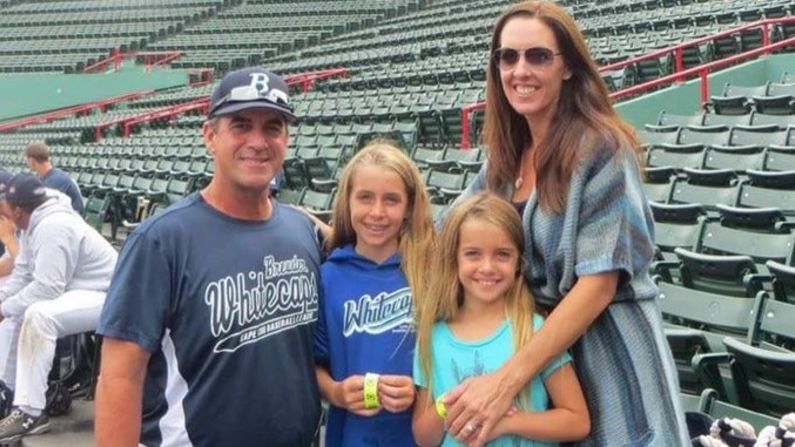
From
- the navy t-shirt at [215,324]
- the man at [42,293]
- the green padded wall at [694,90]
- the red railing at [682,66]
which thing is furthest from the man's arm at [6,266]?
the green padded wall at [694,90]

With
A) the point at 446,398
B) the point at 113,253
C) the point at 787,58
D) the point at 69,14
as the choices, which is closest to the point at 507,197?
the point at 446,398

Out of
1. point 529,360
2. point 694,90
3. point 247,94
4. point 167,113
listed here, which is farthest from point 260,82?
point 167,113

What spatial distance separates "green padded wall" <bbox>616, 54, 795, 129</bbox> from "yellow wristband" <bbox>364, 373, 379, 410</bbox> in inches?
346

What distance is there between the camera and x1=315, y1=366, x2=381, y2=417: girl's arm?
2.26 metres

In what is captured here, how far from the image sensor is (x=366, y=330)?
2.34m

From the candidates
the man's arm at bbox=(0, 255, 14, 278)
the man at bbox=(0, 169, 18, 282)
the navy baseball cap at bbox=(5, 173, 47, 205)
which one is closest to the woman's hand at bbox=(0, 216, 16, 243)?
→ the man at bbox=(0, 169, 18, 282)

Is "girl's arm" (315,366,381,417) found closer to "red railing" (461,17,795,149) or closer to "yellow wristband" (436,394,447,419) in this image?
"yellow wristband" (436,394,447,419)

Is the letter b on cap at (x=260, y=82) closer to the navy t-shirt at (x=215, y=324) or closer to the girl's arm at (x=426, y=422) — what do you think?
the navy t-shirt at (x=215, y=324)

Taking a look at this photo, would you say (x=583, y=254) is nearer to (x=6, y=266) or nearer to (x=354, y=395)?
(x=354, y=395)

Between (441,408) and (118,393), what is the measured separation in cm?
72

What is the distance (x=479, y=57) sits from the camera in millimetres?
17453

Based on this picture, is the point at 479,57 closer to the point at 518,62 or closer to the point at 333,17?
the point at 333,17

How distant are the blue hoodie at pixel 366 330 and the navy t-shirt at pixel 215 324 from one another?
0.31 feet

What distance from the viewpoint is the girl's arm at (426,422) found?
7.14ft
